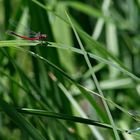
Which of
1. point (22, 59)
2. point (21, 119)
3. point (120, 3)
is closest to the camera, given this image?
point (21, 119)

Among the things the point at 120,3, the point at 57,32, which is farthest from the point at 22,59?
the point at 120,3

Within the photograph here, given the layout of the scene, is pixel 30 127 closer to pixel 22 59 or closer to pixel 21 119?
pixel 21 119

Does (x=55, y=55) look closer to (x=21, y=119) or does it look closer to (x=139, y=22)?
(x=21, y=119)

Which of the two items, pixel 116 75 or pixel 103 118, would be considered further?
pixel 116 75

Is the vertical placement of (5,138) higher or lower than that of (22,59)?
lower

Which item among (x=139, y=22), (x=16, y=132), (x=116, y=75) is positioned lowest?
(x=16, y=132)

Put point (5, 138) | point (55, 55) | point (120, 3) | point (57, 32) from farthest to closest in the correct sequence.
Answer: point (120, 3), point (57, 32), point (5, 138), point (55, 55)

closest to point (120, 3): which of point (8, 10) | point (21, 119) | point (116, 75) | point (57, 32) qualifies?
point (57, 32)
